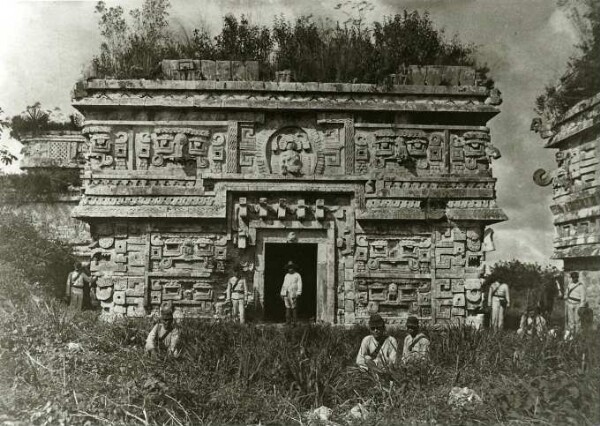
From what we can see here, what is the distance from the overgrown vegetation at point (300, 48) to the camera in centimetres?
1193

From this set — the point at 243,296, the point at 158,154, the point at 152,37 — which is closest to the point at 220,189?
the point at 158,154

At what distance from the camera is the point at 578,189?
12266 mm

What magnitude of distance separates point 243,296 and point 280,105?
409 cm

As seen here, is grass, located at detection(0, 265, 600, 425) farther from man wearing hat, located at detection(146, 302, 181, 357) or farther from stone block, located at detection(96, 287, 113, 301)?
stone block, located at detection(96, 287, 113, 301)

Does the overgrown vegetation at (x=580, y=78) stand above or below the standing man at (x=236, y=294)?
above

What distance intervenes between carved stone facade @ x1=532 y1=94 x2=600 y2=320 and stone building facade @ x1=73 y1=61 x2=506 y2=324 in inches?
80.9

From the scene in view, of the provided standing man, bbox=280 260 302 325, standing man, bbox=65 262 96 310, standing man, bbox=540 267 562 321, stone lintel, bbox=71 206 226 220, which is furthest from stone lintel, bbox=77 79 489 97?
standing man, bbox=540 267 562 321

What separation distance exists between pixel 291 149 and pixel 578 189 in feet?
21.6

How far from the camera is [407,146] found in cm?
1164

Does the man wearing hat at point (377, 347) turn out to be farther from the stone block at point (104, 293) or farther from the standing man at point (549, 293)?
the standing man at point (549, 293)

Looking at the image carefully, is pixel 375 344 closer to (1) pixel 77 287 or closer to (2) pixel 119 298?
(2) pixel 119 298

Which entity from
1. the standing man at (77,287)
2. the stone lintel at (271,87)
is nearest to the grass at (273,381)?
the standing man at (77,287)

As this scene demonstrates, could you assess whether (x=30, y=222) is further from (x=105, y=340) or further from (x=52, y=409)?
(x=52, y=409)

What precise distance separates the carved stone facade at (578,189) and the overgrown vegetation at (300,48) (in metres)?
2.43
